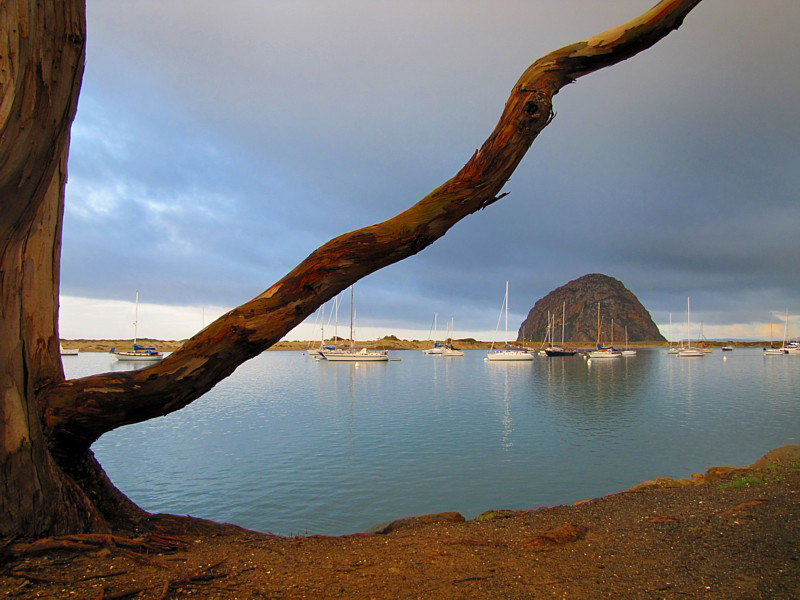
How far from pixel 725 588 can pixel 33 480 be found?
5412 mm

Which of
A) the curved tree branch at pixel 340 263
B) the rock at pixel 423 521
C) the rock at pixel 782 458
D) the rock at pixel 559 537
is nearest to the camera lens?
the curved tree branch at pixel 340 263

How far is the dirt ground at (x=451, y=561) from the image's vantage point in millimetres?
3367

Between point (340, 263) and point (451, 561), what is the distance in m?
2.86

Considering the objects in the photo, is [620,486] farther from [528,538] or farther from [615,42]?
[615,42]

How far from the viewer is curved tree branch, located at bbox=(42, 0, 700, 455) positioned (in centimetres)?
354

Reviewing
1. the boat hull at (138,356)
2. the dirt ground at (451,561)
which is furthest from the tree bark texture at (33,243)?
the boat hull at (138,356)

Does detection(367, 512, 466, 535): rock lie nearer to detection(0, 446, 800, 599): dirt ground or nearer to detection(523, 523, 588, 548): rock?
detection(0, 446, 800, 599): dirt ground

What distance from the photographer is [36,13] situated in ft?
9.82

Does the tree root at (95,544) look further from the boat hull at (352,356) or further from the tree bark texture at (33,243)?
the boat hull at (352,356)

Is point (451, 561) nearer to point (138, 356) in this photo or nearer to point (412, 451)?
point (412, 451)

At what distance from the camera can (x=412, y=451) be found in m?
17.0

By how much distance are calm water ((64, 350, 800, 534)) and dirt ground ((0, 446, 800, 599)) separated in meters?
5.49

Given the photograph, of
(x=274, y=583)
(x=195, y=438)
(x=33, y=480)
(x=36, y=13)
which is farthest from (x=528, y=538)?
(x=195, y=438)

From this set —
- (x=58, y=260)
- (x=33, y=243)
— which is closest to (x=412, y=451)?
(x=58, y=260)
